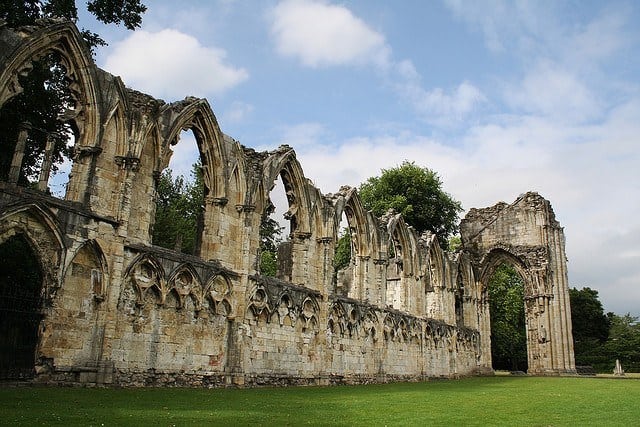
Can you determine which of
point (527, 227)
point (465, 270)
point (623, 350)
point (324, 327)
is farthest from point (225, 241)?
point (623, 350)

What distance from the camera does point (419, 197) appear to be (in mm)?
40656

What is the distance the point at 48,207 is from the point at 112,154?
2078 millimetres

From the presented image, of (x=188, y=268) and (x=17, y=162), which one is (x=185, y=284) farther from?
(x=17, y=162)

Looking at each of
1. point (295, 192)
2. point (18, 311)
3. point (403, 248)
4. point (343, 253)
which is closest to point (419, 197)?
point (343, 253)

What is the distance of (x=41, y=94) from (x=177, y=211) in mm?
18885

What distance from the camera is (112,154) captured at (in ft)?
40.5

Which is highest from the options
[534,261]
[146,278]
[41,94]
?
[41,94]

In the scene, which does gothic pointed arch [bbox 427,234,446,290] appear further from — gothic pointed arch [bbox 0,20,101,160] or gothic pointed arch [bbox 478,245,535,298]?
gothic pointed arch [bbox 0,20,101,160]

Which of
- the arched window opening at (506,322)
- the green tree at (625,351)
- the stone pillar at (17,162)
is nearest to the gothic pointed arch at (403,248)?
the stone pillar at (17,162)

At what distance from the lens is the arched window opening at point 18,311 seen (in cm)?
1056

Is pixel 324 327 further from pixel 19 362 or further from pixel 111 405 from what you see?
pixel 111 405

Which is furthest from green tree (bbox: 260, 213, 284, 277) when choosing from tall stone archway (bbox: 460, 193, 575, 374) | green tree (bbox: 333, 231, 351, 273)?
tall stone archway (bbox: 460, 193, 575, 374)

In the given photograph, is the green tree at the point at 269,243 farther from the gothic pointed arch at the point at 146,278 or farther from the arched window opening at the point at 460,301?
the gothic pointed arch at the point at 146,278

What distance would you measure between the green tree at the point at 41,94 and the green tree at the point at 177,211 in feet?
38.4
